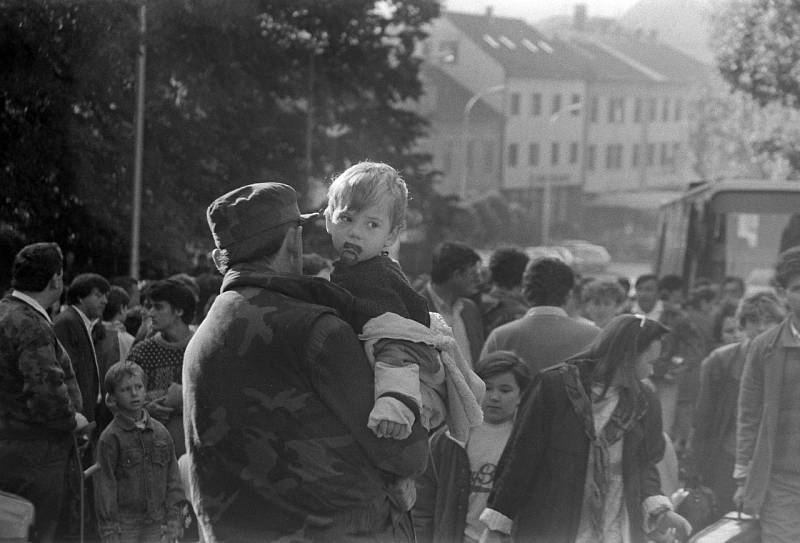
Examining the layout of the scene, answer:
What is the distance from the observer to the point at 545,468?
506 cm

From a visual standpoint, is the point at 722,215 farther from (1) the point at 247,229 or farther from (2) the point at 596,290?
(1) the point at 247,229

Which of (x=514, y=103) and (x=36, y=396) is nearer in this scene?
(x=36, y=396)

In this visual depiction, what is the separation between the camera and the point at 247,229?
10.5 feet

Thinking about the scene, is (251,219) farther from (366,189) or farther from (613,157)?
(613,157)

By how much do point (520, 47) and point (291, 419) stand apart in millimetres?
67705

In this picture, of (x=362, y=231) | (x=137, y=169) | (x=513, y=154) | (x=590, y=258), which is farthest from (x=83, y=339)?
(x=513, y=154)

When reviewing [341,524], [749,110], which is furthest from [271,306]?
[749,110]

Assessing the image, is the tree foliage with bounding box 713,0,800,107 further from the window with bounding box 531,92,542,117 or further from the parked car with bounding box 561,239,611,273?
the window with bounding box 531,92,542,117

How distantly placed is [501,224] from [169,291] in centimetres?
4330

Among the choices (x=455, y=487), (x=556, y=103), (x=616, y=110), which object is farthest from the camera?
(x=616, y=110)

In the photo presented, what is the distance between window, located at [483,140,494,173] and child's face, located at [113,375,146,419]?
58.0 metres

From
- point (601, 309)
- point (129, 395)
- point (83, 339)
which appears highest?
point (601, 309)

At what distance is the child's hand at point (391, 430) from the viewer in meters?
2.96

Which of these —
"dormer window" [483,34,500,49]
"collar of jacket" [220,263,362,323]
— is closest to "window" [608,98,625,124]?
"dormer window" [483,34,500,49]
